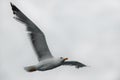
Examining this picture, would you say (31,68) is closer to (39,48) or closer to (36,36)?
(39,48)

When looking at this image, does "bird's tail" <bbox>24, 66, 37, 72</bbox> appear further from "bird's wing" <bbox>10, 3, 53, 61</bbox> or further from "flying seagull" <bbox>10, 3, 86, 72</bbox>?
"bird's wing" <bbox>10, 3, 53, 61</bbox>

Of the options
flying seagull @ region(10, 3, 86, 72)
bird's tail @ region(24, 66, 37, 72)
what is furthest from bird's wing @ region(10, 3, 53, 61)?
bird's tail @ region(24, 66, 37, 72)

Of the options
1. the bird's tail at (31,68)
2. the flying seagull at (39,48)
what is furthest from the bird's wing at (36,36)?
the bird's tail at (31,68)

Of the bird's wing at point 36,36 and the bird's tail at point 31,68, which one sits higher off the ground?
the bird's wing at point 36,36

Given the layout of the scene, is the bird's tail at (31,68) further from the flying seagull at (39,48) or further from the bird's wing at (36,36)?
the bird's wing at (36,36)

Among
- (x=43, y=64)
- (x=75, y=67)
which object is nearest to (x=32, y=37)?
(x=43, y=64)

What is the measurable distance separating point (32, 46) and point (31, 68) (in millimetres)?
3476

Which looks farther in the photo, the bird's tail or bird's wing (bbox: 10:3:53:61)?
bird's wing (bbox: 10:3:53:61)

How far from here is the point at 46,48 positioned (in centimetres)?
4281

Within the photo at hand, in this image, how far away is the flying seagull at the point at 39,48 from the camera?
39513 mm

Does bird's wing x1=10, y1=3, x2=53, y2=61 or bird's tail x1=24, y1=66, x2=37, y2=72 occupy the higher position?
bird's wing x1=10, y1=3, x2=53, y2=61

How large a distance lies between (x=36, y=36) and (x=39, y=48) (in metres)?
1.81

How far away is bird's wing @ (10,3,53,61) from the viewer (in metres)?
41.2

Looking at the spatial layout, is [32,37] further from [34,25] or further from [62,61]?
[62,61]
